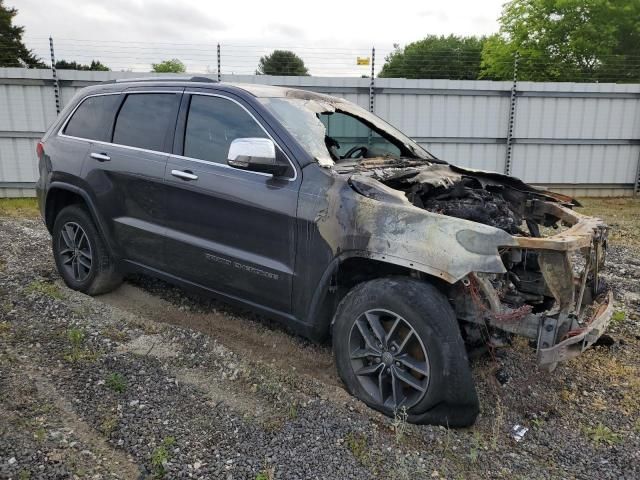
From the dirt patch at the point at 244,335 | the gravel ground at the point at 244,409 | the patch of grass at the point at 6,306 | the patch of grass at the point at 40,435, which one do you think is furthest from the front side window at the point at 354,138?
the patch of grass at the point at 6,306

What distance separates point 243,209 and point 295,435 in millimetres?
1456

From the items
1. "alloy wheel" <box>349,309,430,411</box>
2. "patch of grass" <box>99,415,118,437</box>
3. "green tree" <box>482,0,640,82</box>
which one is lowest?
"patch of grass" <box>99,415,118,437</box>

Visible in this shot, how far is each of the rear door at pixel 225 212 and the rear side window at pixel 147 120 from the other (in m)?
0.16

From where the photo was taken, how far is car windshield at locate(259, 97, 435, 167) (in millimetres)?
3611

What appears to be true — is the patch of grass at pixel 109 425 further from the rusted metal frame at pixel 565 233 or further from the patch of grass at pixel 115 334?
the rusted metal frame at pixel 565 233

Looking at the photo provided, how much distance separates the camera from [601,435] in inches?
120

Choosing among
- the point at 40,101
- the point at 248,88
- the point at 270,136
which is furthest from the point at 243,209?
the point at 40,101

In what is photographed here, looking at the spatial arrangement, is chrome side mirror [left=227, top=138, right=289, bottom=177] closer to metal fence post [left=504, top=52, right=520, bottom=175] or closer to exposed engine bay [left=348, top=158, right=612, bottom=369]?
exposed engine bay [left=348, top=158, right=612, bottom=369]

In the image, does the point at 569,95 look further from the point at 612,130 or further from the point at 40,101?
the point at 40,101

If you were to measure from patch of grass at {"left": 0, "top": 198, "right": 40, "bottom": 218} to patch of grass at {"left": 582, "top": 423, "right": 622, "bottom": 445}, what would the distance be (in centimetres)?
871

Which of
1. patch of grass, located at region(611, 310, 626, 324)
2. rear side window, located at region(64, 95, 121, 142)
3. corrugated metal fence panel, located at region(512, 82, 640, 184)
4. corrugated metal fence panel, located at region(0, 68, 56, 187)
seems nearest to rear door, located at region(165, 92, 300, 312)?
rear side window, located at region(64, 95, 121, 142)

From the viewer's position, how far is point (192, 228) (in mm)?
3863

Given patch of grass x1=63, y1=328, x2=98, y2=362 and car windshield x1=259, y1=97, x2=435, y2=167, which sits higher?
car windshield x1=259, y1=97, x2=435, y2=167

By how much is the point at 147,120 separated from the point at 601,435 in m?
3.80
